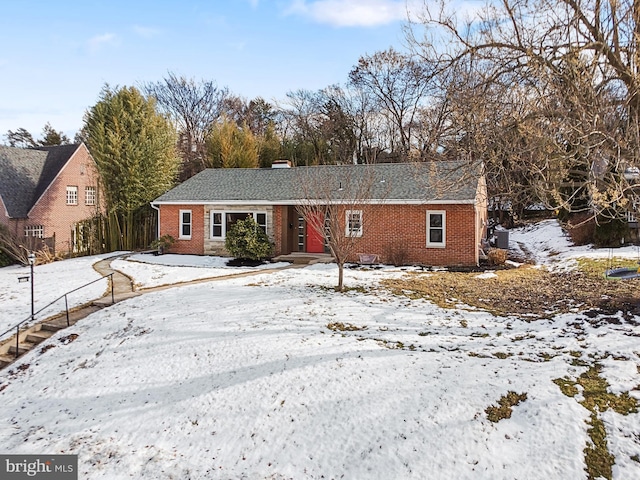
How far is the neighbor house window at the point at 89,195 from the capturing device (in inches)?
1088

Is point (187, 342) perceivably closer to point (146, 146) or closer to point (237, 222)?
point (237, 222)

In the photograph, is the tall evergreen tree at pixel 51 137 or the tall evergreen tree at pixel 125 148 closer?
the tall evergreen tree at pixel 125 148

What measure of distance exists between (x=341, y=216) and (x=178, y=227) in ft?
28.3

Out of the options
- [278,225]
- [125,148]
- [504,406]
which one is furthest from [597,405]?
[125,148]

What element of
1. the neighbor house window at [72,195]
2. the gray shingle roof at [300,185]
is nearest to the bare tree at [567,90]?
the gray shingle roof at [300,185]

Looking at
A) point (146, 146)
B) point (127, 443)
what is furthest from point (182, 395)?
point (146, 146)

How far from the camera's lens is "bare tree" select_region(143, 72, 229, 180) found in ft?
126

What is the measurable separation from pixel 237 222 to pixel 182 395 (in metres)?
12.0

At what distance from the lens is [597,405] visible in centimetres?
494

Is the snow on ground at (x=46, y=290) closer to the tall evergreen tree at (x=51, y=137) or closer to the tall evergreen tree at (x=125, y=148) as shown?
the tall evergreen tree at (x=125, y=148)

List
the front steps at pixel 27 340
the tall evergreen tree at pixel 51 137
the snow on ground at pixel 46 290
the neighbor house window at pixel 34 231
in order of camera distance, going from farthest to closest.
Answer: the tall evergreen tree at pixel 51 137 < the neighbor house window at pixel 34 231 < the snow on ground at pixel 46 290 < the front steps at pixel 27 340

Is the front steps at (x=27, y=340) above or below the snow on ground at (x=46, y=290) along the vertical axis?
below

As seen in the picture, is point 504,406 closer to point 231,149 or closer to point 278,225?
point 278,225

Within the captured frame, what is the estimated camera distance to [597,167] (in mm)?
7688
